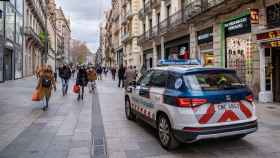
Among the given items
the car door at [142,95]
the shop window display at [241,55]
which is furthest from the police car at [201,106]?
the shop window display at [241,55]

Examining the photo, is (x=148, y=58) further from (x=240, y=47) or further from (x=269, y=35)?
(x=269, y=35)

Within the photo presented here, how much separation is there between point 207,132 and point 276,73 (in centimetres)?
860

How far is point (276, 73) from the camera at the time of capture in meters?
11.9

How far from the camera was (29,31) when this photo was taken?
121ft

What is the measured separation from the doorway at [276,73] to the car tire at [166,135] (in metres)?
8.26

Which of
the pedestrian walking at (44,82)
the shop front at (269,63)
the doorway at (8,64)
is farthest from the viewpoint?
the doorway at (8,64)

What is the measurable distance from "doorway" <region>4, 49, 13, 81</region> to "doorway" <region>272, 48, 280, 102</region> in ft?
76.1

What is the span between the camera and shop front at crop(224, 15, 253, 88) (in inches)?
513

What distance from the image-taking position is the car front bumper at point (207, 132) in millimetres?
4777

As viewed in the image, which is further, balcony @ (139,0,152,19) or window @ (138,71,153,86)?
balcony @ (139,0,152,19)

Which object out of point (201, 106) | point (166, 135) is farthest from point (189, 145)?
point (201, 106)

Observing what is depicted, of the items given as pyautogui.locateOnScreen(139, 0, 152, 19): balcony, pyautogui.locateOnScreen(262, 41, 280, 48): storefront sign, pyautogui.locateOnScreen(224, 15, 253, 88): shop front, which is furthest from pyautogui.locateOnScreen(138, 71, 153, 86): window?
pyautogui.locateOnScreen(139, 0, 152, 19): balcony

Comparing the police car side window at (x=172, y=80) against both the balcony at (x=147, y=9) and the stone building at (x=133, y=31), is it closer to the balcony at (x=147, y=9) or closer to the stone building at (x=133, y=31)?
the balcony at (x=147, y=9)

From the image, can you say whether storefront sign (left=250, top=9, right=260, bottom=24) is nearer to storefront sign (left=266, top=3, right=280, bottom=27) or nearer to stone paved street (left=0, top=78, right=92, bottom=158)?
storefront sign (left=266, top=3, right=280, bottom=27)
